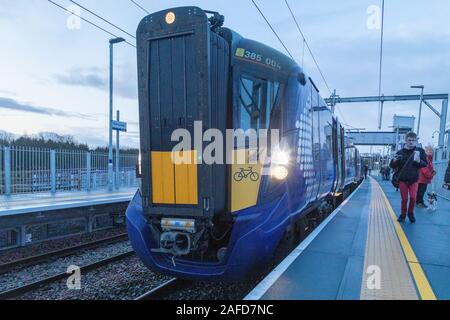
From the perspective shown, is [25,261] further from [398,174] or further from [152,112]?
[398,174]

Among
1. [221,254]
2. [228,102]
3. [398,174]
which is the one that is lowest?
[221,254]

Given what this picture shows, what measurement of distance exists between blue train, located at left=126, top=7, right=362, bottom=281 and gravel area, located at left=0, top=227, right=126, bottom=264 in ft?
14.4

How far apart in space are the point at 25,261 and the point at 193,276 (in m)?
4.37

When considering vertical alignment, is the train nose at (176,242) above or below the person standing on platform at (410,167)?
below

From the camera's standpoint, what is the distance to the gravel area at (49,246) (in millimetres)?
7289

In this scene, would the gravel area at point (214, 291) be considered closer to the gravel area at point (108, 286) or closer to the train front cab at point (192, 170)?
the gravel area at point (108, 286)

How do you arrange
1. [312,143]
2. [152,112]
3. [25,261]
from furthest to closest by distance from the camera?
1. [25,261]
2. [312,143]
3. [152,112]

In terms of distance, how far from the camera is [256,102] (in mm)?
4324

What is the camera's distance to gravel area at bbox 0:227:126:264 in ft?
23.9

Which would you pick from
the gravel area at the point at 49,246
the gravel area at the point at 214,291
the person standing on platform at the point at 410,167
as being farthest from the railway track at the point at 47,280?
the person standing on platform at the point at 410,167

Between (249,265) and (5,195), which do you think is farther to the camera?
(5,195)

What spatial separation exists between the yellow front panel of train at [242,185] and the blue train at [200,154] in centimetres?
1
